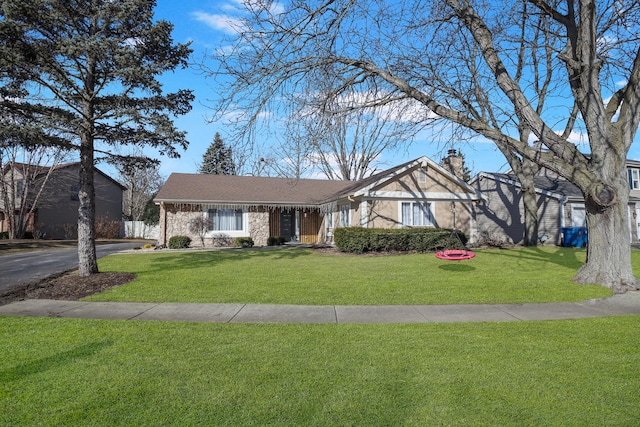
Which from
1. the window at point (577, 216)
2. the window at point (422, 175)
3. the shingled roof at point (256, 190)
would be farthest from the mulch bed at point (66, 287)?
the window at point (577, 216)

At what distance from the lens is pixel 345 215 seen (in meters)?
22.9

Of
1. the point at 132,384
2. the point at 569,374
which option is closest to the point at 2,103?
the point at 132,384

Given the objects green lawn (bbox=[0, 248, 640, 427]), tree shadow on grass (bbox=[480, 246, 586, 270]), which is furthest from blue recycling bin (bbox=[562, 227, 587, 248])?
green lawn (bbox=[0, 248, 640, 427])

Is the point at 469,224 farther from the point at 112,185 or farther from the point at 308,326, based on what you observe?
the point at 112,185

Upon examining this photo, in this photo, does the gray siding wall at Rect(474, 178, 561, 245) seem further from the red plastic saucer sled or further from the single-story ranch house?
the red plastic saucer sled

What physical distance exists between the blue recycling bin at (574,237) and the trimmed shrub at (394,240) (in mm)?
9344

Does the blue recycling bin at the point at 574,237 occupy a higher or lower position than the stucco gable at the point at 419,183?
lower

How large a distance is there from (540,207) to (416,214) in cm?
974

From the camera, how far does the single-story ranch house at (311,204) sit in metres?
21.0

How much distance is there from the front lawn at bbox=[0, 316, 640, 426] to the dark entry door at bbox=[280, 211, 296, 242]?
791 inches

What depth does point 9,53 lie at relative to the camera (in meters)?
9.87

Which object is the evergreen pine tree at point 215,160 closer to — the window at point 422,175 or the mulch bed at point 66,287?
the window at point 422,175

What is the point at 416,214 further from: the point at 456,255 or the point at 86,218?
the point at 86,218

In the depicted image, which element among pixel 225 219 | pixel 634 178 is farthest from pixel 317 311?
pixel 634 178
